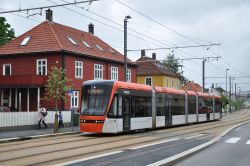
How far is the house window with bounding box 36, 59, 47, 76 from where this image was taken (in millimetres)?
41969

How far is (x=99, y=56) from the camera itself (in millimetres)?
46750

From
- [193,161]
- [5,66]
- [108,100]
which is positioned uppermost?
[5,66]

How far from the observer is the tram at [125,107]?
23500mm

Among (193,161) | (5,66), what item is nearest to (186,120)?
(5,66)

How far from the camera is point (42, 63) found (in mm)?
42094

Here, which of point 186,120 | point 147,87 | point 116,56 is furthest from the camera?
point 116,56

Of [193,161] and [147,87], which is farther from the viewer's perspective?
[147,87]

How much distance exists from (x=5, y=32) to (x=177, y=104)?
1134 inches

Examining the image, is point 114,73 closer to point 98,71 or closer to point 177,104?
point 98,71

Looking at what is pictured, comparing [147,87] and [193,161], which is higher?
[147,87]

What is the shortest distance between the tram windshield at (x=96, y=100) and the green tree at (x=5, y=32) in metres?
33.0

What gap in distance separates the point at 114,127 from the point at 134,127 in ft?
8.72

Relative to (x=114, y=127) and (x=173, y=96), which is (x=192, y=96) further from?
(x=114, y=127)

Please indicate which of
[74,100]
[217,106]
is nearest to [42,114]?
[74,100]
